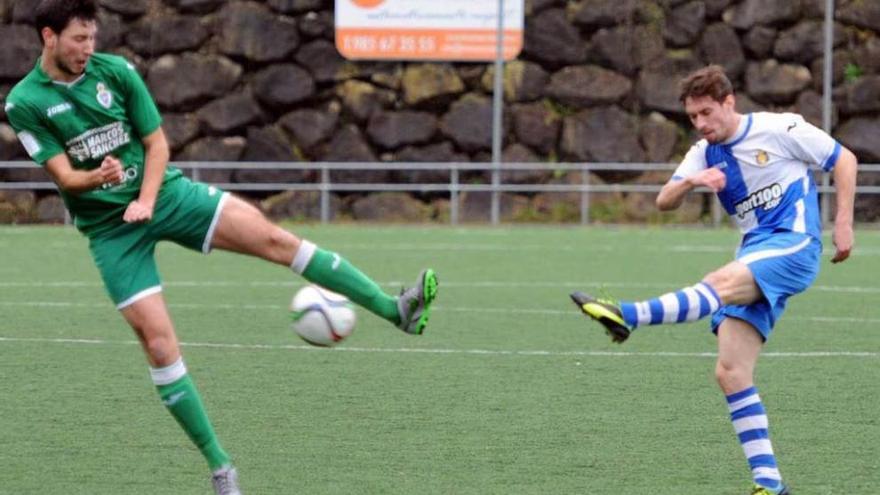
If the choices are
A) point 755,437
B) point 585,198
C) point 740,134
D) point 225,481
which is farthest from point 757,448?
point 585,198

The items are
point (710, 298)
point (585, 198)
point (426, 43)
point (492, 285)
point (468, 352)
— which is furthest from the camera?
point (426, 43)

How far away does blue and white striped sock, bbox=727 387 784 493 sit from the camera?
6.92 metres

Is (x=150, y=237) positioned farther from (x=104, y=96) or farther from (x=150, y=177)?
(x=104, y=96)

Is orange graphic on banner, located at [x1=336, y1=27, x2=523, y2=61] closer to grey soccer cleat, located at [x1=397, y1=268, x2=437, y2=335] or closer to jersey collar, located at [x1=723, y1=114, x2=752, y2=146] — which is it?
jersey collar, located at [x1=723, y1=114, x2=752, y2=146]

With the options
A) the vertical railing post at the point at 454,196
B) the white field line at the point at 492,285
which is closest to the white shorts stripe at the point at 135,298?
the white field line at the point at 492,285

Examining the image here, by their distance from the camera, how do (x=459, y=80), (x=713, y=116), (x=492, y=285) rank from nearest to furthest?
(x=713, y=116)
(x=492, y=285)
(x=459, y=80)

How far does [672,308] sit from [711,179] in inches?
22.2

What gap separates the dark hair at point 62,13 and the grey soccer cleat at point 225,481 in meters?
1.73

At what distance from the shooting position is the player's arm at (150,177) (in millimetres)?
6707

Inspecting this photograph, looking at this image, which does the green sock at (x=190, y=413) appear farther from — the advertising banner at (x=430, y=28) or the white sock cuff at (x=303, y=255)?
the advertising banner at (x=430, y=28)

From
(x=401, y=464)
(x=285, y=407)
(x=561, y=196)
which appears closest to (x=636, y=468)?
(x=401, y=464)

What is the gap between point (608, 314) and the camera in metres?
6.57

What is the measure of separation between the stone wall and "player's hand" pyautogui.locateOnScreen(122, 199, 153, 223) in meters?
19.7

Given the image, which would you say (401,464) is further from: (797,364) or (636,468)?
(797,364)
